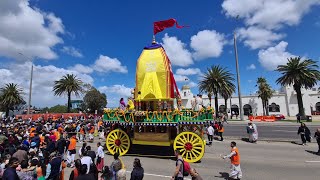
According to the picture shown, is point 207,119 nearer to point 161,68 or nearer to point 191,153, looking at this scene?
point 191,153

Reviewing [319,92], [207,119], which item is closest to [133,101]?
[207,119]

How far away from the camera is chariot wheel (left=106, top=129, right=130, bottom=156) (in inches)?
469

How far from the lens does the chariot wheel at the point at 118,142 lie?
1192 centimetres

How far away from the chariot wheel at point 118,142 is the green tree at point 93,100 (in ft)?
133

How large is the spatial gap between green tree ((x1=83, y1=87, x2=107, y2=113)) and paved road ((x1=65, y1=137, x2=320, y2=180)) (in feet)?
131

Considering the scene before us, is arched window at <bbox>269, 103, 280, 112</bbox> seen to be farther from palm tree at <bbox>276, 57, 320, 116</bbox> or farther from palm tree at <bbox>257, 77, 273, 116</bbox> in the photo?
palm tree at <bbox>276, 57, 320, 116</bbox>

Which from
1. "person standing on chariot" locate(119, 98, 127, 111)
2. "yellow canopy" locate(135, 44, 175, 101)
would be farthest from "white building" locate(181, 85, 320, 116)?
"person standing on chariot" locate(119, 98, 127, 111)

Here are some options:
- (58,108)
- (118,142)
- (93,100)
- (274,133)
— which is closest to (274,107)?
(274,133)

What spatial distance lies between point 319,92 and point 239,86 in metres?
34.9

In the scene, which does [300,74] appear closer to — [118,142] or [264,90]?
[264,90]

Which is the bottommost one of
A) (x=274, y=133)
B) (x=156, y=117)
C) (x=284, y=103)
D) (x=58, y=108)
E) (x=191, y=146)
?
(x=274, y=133)

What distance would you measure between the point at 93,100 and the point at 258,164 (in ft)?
147

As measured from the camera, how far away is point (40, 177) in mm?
6219

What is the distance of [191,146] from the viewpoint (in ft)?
35.0
